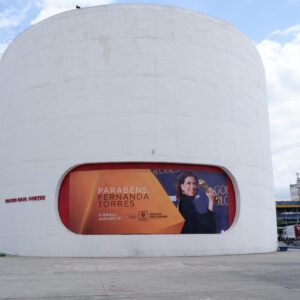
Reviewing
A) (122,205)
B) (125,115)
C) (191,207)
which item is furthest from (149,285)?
(125,115)

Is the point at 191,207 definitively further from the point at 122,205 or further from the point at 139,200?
the point at 122,205

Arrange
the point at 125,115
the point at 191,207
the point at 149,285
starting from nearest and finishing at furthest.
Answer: the point at 149,285
the point at 191,207
the point at 125,115

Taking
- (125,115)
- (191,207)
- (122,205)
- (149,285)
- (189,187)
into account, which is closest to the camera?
(149,285)

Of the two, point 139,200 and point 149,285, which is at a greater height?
point 139,200

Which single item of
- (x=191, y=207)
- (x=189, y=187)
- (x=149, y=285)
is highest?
(x=189, y=187)

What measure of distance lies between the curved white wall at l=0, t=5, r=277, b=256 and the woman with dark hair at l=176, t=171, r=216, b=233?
46 cm

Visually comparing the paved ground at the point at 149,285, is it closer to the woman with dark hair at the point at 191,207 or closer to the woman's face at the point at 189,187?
the woman with dark hair at the point at 191,207

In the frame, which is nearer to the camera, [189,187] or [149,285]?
[149,285]

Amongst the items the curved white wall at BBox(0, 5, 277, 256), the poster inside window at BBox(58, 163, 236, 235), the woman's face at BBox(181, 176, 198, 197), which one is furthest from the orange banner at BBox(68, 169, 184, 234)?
the woman's face at BBox(181, 176, 198, 197)

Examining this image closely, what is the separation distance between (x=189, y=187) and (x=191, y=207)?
92 cm

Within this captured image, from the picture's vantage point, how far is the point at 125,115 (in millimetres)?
20281

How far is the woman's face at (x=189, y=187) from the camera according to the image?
65.6 feet

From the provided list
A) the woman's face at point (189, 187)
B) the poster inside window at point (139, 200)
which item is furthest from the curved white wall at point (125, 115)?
the woman's face at point (189, 187)

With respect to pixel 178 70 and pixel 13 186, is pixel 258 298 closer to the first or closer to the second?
pixel 178 70
